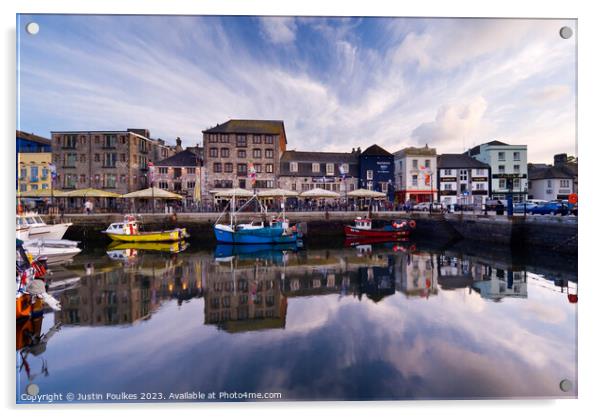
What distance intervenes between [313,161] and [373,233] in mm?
14850

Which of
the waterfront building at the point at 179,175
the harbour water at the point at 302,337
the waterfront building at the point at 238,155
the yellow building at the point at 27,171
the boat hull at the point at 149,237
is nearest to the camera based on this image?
the harbour water at the point at 302,337

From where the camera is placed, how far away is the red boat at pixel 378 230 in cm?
2614

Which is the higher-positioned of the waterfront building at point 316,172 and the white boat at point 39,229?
the waterfront building at point 316,172

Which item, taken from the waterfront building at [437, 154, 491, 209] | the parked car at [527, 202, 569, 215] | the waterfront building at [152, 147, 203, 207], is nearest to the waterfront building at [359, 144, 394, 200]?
the waterfront building at [437, 154, 491, 209]

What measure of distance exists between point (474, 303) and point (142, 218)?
25982 mm

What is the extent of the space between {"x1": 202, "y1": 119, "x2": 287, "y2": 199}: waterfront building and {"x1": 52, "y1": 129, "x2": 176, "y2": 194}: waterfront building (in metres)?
7.40

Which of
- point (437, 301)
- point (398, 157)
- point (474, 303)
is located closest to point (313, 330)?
point (437, 301)

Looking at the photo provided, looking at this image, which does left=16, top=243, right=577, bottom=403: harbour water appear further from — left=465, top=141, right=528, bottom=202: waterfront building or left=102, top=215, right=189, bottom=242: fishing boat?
left=465, top=141, right=528, bottom=202: waterfront building

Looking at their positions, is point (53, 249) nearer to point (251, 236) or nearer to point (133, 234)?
point (133, 234)

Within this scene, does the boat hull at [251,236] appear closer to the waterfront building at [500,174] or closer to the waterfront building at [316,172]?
the waterfront building at [316,172]

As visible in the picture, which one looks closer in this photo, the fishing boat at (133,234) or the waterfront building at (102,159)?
the fishing boat at (133,234)

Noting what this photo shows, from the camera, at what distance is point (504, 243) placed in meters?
20.4

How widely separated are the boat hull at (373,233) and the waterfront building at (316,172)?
10390mm

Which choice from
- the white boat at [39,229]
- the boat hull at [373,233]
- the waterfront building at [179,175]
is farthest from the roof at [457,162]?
the white boat at [39,229]
